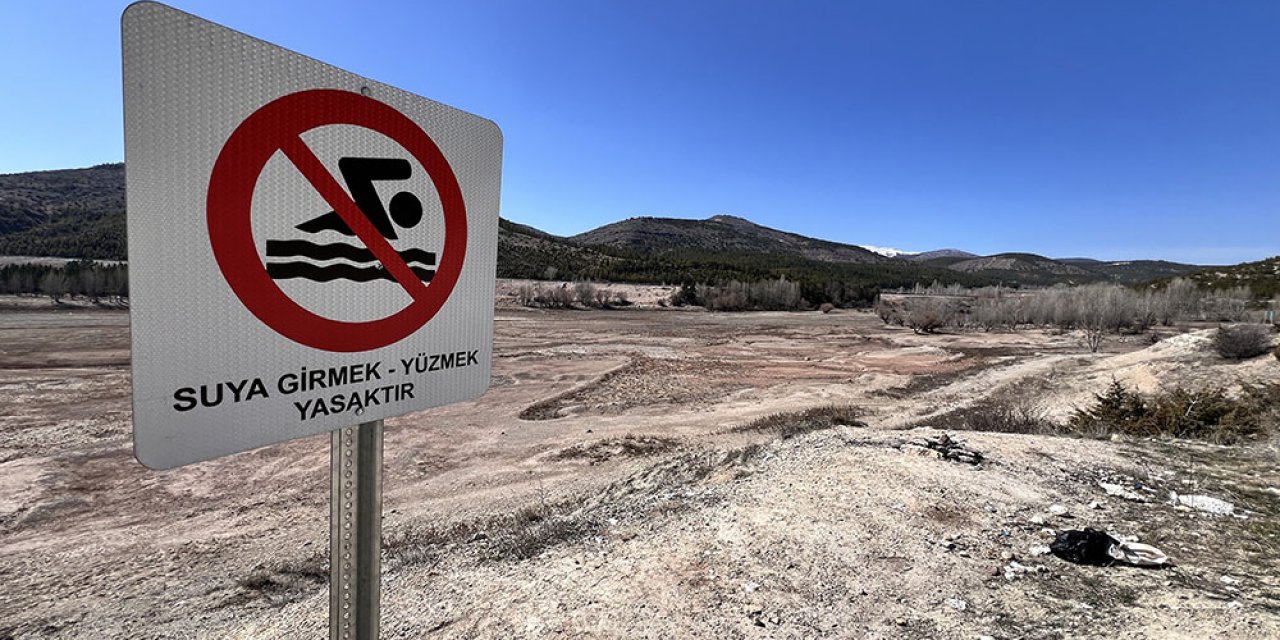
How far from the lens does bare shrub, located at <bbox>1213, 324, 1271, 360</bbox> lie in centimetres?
1669

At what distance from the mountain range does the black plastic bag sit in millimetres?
70344

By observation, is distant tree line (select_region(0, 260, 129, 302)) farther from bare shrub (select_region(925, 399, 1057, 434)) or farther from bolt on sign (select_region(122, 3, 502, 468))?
bolt on sign (select_region(122, 3, 502, 468))

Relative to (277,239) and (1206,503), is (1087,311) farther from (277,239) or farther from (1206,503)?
(277,239)

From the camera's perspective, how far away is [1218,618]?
11.2 ft

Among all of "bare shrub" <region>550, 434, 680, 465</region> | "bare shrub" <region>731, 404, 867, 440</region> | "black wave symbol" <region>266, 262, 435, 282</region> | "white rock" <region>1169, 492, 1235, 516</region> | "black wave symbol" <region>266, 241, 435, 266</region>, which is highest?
"black wave symbol" <region>266, 241, 435, 266</region>

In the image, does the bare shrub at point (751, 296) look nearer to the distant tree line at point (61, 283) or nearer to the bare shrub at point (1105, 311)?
the bare shrub at point (1105, 311)

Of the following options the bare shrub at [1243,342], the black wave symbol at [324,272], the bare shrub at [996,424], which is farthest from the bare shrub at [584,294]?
the black wave symbol at [324,272]

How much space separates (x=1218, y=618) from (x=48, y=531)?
1216cm

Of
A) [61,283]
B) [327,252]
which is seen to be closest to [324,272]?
[327,252]

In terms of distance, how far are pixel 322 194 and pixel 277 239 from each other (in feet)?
0.57

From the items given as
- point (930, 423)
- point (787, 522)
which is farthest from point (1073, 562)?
point (930, 423)

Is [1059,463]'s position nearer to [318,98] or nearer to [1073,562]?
[1073,562]

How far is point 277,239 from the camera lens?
1.43 meters

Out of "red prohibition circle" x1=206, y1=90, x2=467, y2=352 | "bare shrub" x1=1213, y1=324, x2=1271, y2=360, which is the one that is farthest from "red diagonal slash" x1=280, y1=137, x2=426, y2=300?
"bare shrub" x1=1213, y1=324, x2=1271, y2=360
